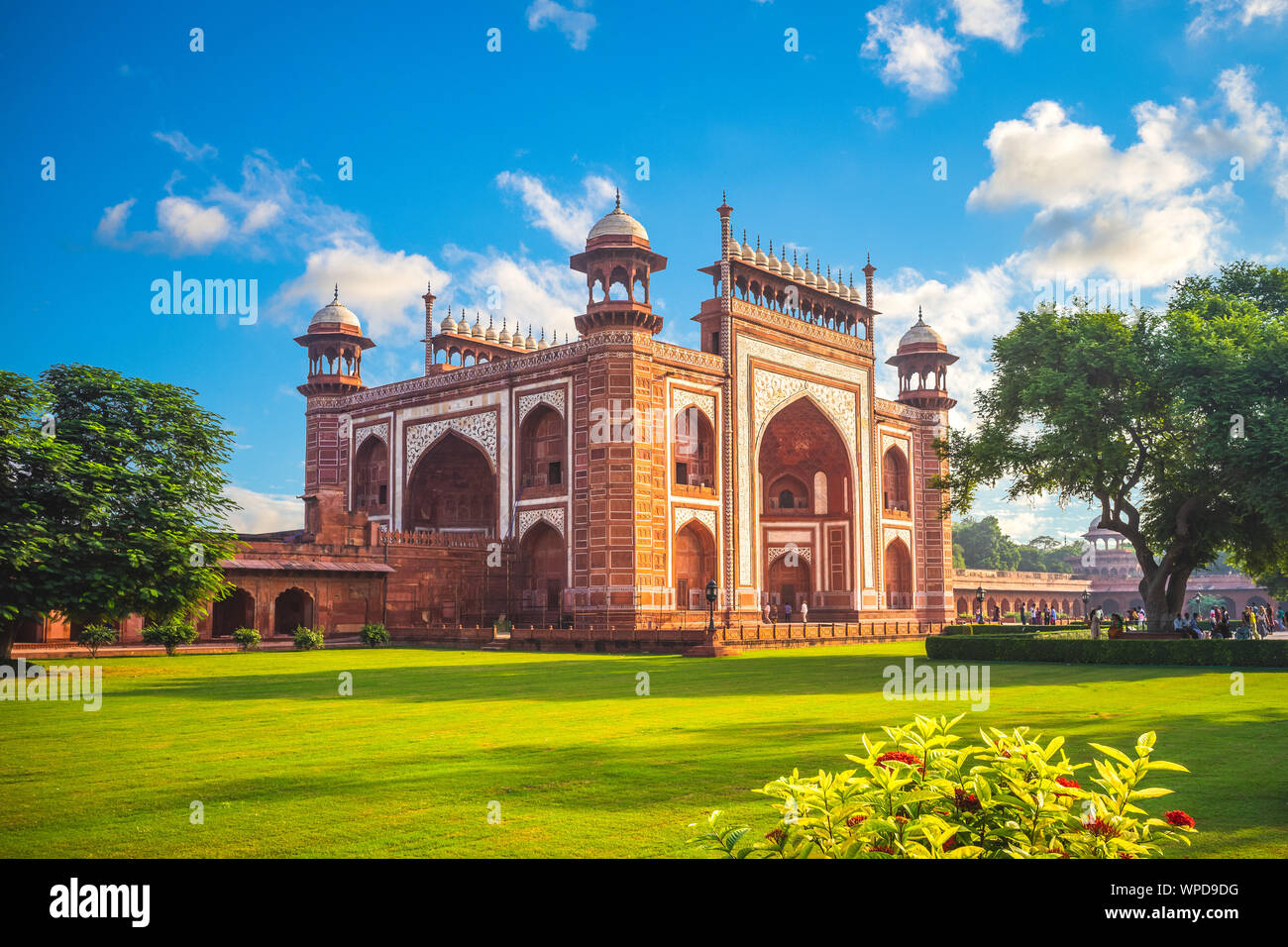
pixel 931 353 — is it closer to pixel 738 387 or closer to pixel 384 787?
pixel 738 387

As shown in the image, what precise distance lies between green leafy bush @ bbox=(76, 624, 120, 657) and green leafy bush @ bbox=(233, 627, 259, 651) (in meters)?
3.21

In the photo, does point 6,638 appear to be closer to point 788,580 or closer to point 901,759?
point 901,759

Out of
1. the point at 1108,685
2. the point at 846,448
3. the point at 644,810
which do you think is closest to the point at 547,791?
the point at 644,810

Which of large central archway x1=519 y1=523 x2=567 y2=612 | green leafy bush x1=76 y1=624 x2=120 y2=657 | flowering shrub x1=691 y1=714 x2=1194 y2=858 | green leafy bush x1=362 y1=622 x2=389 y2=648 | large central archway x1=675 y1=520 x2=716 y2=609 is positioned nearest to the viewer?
flowering shrub x1=691 y1=714 x2=1194 y2=858

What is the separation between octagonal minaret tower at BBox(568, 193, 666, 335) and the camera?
117 feet

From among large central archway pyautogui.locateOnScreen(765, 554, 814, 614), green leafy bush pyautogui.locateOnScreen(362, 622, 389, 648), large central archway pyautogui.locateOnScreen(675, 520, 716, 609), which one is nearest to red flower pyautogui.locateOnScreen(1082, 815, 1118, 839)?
green leafy bush pyautogui.locateOnScreen(362, 622, 389, 648)

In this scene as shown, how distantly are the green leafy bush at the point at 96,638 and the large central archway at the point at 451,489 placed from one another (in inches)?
732

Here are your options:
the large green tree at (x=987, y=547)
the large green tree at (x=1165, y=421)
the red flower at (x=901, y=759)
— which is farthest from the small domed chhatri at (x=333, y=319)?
the large green tree at (x=987, y=547)

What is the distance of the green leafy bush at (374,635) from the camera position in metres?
30.7

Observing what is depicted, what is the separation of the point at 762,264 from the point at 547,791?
120 feet

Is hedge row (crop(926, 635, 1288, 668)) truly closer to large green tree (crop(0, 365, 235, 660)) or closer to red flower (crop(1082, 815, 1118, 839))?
large green tree (crop(0, 365, 235, 660))

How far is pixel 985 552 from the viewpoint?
102688 millimetres

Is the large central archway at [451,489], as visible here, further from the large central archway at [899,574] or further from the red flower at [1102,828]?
the red flower at [1102,828]
